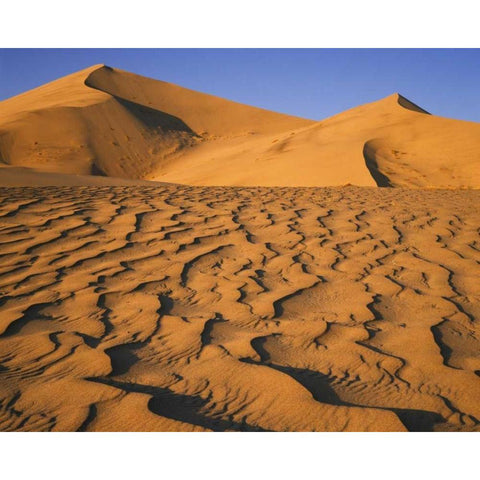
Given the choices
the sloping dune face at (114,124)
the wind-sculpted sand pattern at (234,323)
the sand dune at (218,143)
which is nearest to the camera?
the wind-sculpted sand pattern at (234,323)

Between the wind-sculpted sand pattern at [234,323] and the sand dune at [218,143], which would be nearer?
the wind-sculpted sand pattern at [234,323]

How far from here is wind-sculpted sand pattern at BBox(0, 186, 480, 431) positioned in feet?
5.73

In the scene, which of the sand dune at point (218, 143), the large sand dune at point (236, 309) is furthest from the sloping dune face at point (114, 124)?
the large sand dune at point (236, 309)

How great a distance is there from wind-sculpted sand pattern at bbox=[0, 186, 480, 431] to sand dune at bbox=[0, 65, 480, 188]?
8.07m

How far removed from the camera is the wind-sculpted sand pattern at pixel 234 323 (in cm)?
175

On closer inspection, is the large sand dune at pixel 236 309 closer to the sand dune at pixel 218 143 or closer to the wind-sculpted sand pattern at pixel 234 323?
the wind-sculpted sand pattern at pixel 234 323

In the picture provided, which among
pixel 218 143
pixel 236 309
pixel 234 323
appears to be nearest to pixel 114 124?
pixel 218 143

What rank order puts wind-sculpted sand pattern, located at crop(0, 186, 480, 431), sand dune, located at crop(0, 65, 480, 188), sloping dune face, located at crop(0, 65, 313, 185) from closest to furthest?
wind-sculpted sand pattern, located at crop(0, 186, 480, 431) → sand dune, located at crop(0, 65, 480, 188) → sloping dune face, located at crop(0, 65, 313, 185)

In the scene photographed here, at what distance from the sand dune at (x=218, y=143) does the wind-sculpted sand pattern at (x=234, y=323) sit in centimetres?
807

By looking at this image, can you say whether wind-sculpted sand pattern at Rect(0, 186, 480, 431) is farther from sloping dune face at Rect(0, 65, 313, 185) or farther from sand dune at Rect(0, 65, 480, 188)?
sloping dune face at Rect(0, 65, 313, 185)

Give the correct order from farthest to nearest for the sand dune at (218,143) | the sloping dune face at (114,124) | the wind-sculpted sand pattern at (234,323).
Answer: the sloping dune face at (114,124), the sand dune at (218,143), the wind-sculpted sand pattern at (234,323)

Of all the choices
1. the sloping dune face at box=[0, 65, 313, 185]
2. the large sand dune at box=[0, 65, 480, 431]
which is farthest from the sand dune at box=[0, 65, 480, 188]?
the large sand dune at box=[0, 65, 480, 431]

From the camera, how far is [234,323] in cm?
247

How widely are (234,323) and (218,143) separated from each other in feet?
75.7
